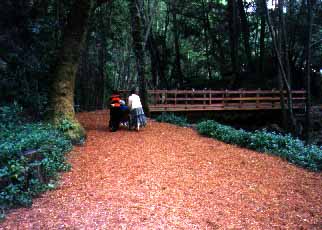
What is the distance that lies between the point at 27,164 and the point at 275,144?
6.60 metres

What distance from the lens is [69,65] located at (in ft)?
30.5

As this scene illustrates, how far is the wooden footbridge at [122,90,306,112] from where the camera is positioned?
15.4 m

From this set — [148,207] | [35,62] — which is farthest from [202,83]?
[148,207]

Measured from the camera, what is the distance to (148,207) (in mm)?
5059

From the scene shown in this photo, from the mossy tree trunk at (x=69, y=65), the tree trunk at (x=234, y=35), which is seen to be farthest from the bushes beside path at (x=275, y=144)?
the tree trunk at (x=234, y=35)

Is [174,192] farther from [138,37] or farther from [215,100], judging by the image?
[215,100]

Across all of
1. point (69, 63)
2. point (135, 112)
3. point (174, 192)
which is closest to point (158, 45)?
point (135, 112)

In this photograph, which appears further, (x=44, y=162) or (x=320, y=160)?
(x=320, y=160)

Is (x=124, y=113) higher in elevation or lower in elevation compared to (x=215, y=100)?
lower

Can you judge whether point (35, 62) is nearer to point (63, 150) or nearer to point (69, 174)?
point (63, 150)

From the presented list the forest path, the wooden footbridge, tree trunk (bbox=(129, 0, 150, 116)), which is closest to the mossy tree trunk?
the forest path

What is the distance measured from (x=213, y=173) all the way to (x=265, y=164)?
1607mm

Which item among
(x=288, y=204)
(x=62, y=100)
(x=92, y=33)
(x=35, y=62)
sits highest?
(x=92, y=33)

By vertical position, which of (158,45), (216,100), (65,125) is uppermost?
(158,45)
